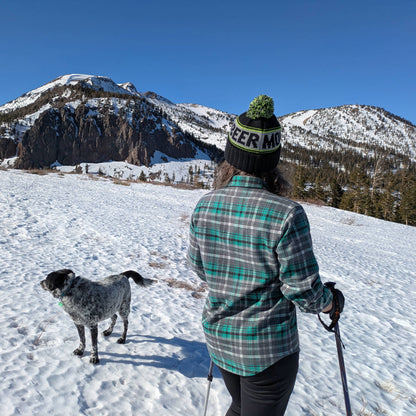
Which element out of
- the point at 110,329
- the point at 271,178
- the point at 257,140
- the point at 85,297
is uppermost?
the point at 257,140

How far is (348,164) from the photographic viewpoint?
7234 inches

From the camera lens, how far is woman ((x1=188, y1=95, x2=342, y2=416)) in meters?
1.58

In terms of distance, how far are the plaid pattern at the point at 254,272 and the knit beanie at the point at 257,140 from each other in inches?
4.4

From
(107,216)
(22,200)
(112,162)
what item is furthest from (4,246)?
(112,162)

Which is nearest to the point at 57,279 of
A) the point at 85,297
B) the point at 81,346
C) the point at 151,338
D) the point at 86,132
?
the point at 85,297

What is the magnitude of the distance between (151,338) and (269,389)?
12.5 ft

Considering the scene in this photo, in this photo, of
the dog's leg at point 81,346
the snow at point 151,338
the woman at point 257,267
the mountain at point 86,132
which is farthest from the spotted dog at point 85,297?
the mountain at point 86,132

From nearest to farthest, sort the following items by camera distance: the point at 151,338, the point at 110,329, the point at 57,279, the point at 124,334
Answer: the point at 57,279
the point at 124,334
the point at 110,329
the point at 151,338

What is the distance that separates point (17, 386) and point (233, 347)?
347cm

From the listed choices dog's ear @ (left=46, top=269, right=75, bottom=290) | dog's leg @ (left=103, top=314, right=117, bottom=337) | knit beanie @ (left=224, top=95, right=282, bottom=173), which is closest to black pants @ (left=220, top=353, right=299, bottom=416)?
knit beanie @ (left=224, top=95, right=282, bottom=173)

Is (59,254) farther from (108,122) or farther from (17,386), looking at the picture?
(108,122)

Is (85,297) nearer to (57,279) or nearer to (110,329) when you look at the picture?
(57,279)

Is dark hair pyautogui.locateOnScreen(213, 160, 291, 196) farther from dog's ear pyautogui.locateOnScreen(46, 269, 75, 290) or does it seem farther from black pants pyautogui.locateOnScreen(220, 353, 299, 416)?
dog's ear pyautogui.locateOnScreen(46, 269, 75, 290)

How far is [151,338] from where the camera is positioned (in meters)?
5.05
